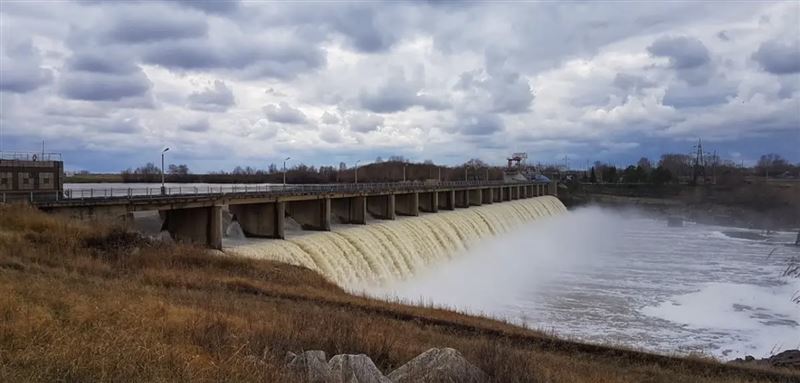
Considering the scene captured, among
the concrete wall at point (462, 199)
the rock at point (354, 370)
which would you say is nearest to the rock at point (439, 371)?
the rock at point (354, 370)

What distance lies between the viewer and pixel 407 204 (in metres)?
56.5

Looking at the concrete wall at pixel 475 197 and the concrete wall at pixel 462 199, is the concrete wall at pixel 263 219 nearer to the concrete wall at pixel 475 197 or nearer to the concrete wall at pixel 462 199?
the concrete wall at pixel 462 199

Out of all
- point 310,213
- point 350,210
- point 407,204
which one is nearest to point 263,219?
point 310,213

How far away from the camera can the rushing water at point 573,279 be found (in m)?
27.7

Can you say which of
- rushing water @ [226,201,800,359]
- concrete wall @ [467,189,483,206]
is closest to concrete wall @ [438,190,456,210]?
rushing water @ [226,201,800,359]

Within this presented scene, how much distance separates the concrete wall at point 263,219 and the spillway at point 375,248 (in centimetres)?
158

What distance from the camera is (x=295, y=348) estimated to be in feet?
33.4

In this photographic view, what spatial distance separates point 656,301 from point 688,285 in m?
7.00

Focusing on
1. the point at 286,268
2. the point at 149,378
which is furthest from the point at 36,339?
the point at 286,268

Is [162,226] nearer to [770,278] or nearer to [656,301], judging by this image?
[656,301]

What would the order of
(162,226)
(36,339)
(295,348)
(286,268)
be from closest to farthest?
(36,339)
(295,348)
(286,268)
(162,226)

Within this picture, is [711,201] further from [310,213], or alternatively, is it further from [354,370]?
[354,370]

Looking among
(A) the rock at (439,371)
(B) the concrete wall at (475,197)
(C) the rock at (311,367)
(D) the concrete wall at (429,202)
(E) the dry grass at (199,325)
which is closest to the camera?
(E) the dry grass at (199,325)

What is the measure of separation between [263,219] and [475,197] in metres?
47.8
